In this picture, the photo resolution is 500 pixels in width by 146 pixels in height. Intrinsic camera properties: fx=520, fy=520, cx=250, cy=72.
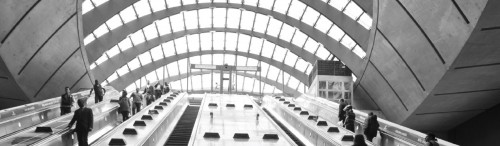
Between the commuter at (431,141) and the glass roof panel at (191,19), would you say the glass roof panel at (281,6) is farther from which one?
the commuter at (431,141)

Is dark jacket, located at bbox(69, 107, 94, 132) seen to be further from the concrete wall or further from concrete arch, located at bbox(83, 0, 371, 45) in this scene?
concrete arch, located at bbox(83, 0, 371, 45)

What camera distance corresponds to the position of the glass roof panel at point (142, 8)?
40594 mm

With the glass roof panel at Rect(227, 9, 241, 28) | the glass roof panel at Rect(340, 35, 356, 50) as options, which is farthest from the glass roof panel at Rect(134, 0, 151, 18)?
the glass roof panel at Rect(340, 35, 356, 50)

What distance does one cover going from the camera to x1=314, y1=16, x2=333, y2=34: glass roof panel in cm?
4078

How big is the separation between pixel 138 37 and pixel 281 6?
42.4 feet

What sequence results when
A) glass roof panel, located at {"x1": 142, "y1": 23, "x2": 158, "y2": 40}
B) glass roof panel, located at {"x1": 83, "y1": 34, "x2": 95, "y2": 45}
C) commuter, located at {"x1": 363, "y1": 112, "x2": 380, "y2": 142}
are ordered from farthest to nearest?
glass roof panel, located at {"x1": 142, "y1": 23, "x2": 158, "y2": 40}, glass roof panel, located at {"x1": 83, "y1": 34, "x2": 95, "y2": 45}, commuter, located at {"x1": 363, "y1": 112, "x2": 380, "y2": 142}

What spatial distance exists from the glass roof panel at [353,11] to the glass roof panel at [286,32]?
8.92 meters

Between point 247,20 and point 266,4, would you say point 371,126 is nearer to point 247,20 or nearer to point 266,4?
point 266,4

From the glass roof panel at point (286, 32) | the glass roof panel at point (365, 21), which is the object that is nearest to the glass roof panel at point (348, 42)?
the glass roof panel at point (365, 21)

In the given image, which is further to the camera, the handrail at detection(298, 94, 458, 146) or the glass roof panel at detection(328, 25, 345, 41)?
the glass roof panel at detection(328, 25, 345, 41)

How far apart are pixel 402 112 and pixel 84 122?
2154 centimetres

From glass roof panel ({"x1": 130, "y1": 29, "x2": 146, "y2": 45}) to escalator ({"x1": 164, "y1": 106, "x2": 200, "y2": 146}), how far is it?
941 inches

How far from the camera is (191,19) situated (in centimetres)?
4644

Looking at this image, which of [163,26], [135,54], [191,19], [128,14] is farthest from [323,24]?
[135,54]
